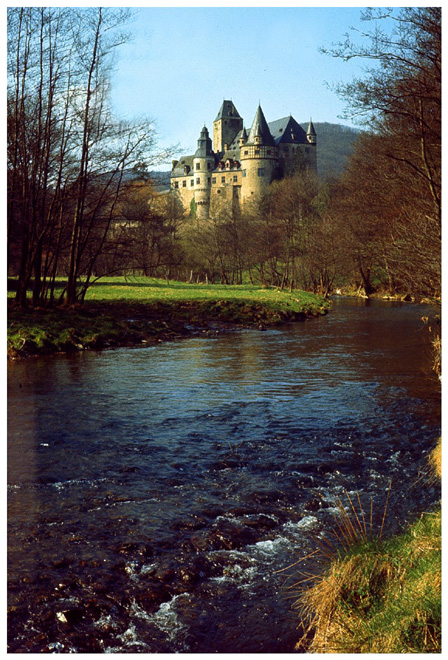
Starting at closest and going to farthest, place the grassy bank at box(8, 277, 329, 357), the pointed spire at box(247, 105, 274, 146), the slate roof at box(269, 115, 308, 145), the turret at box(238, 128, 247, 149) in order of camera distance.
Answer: the grassy bank at box(8, 277, 329, 357) < the pointed spire at box(247, 105, 274, 146) < the turret at box(238, 128, 247, 149) < the slate roof at box(269, 115, 308, 145)

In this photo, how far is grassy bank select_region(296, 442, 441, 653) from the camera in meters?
3.58

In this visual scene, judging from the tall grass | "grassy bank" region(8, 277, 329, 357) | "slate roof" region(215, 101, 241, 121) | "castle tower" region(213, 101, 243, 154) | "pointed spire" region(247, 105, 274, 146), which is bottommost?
the tall grass

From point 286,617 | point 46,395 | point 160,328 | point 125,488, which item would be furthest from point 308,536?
point 160,328

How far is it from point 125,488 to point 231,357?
9492 mm

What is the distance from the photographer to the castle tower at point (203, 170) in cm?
12575

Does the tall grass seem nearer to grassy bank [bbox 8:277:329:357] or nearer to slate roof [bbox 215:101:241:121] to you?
grassy bank [bbox 8:277:329:357]

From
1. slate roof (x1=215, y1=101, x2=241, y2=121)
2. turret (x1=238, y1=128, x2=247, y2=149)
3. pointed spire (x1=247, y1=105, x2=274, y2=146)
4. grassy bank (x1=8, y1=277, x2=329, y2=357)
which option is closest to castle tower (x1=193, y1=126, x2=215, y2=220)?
slate roof (x1=215, y1=101, x2=241, y2=121)

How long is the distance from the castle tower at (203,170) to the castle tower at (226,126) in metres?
1.80

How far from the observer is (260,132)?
366 ft

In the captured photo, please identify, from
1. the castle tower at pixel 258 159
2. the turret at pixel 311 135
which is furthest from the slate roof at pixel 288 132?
the castle tower at pixel 258 159

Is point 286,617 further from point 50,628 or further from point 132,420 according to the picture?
point 132,420

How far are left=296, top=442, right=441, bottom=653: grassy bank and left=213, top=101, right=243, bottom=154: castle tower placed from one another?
126004 millimetres

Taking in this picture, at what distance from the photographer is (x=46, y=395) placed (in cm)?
1114

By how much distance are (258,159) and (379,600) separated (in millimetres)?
112407
